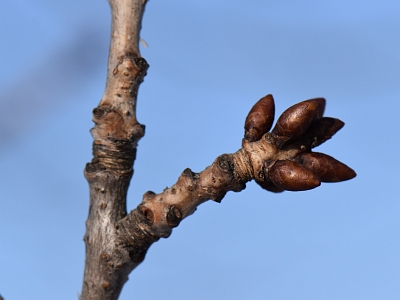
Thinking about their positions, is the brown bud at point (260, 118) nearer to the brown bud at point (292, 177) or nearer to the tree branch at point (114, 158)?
the brown bud at point (292, 177)

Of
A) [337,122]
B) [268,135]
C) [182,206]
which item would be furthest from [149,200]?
[337,122]

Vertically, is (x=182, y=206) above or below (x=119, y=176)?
below

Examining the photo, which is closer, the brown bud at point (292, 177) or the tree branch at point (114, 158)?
the brown bud at point (292, 177)

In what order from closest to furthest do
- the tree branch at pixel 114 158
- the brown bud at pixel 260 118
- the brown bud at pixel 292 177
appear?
the brown bud at pixel 292 177 < the brown bud at pixel 260 118 < the tree branch at pixel 114 158

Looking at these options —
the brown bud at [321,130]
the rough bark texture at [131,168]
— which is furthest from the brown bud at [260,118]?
the brown bud at [321,130]

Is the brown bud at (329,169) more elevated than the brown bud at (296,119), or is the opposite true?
the brown bud at (296,119)

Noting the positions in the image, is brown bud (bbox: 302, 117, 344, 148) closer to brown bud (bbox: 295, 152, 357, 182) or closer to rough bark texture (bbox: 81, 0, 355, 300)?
rough bark texture (bbox: 81, 0, 355, 300)

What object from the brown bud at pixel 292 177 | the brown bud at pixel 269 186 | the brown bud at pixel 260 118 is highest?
the brown bud at pixel 260 118

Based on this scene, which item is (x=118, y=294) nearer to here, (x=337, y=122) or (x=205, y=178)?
(x=205, y=178)
